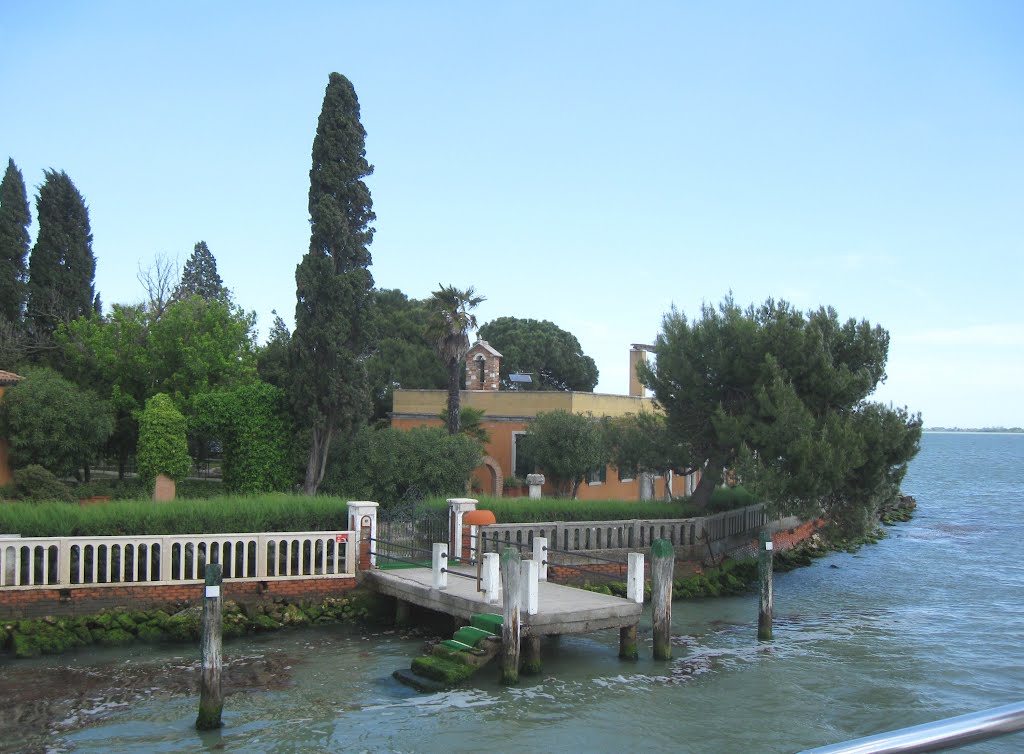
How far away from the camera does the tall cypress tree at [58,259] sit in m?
37.0

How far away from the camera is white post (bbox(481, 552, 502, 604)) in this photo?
1500cm

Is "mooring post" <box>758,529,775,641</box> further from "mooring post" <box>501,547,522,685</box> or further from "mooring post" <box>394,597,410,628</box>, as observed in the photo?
"mooring post" <box>394,597,410,628</box>

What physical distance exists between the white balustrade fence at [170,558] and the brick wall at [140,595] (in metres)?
0.13

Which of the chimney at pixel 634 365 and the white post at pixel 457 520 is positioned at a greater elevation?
the chimney at pixel 634 365

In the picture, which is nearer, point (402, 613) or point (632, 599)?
point (632, 599)

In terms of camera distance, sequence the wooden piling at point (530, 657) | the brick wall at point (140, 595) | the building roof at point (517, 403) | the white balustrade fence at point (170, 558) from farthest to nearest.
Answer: the building roof at point (517, 403), the white balustrade fence at point (170, 558), the brick wall at point (140, 595), the wooden piling at point (530, 657)

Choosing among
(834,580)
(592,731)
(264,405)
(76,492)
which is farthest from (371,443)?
(592,731)

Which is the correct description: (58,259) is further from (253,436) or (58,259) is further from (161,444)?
(253,436)

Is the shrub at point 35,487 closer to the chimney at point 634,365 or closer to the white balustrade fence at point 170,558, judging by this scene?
the white balustrade fence at point 170,558

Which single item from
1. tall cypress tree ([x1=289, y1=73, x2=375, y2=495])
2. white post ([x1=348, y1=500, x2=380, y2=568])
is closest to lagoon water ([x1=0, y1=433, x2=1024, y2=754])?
white post ([x1=348, y1=500, x2=380, y2=568])

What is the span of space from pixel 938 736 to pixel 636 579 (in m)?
14.1

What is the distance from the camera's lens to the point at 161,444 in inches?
1056

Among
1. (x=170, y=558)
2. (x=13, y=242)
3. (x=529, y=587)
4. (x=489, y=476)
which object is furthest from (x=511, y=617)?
(x=13, y=242)

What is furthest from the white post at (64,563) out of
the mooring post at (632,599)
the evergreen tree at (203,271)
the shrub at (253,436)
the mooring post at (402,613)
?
the evergreen tree at (203,271)
